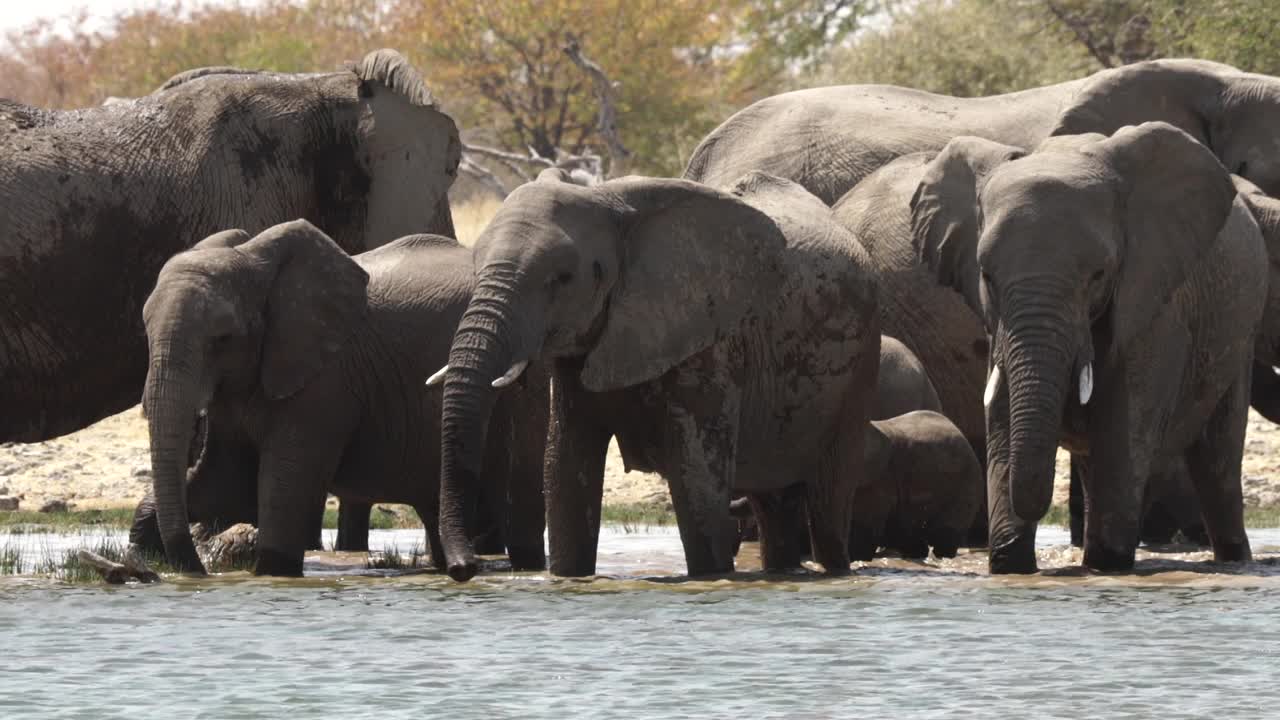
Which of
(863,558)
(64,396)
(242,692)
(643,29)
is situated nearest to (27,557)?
(64,396)

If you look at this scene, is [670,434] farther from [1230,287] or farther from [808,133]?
[808,133]

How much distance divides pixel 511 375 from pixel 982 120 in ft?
20.1

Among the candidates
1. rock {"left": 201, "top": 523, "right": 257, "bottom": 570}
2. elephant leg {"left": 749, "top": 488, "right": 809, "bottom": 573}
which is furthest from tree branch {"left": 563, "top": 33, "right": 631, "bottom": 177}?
rock {"left": 201, "top": 523, "right": 257, "bottom": 570}

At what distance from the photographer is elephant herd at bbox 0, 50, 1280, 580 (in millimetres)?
9961

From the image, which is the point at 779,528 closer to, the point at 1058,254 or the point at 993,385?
the point at 993,385

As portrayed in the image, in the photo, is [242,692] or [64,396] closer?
[242,692]

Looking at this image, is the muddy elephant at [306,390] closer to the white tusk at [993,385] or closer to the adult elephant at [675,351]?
the adult elephant at [675,351]

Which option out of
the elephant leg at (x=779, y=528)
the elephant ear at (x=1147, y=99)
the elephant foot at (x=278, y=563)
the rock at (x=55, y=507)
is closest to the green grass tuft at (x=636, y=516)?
the rock at (x=55, y=507)

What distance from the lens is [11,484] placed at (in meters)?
18.6

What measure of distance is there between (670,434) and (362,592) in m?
1.39

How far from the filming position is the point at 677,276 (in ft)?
33.4

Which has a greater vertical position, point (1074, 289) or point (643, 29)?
point (643, 29)

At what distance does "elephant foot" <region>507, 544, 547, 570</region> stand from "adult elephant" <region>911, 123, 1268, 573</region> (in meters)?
2.16

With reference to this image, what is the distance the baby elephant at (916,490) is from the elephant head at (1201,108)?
85.0 inches
